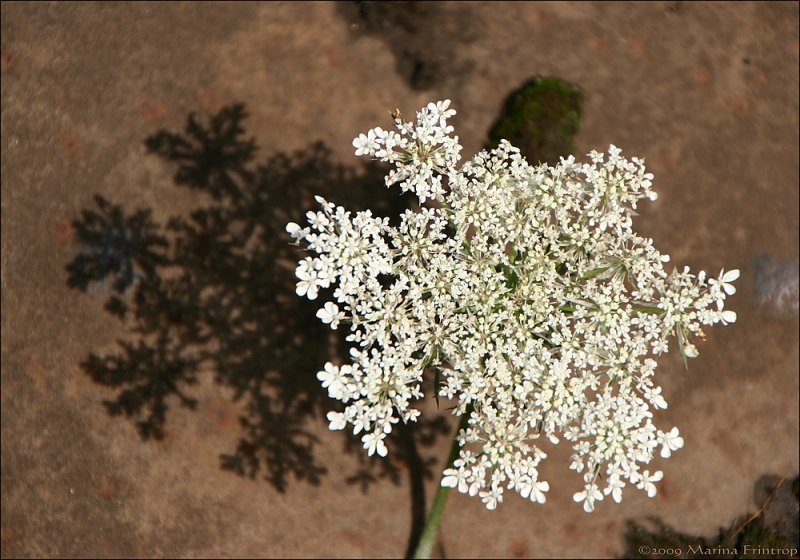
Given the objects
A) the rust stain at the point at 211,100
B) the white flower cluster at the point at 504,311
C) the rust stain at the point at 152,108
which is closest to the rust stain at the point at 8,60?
the rust stain at the point at 152,108

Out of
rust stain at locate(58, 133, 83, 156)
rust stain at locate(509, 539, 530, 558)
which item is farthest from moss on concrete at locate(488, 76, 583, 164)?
rust stain at locate(58, 133, 83, 156)

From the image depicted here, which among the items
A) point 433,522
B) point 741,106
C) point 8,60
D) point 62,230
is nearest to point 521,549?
point 433,522

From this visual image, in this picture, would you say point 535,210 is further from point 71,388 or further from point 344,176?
point 71,388

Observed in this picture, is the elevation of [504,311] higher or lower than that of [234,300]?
lower

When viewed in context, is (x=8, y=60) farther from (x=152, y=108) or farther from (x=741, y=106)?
(x=741, y=106)

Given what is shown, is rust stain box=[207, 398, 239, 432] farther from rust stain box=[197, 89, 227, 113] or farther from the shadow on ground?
rust stain box=[197, 89, 227, 113]

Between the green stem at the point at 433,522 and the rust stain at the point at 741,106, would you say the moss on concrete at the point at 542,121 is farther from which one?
the green stem at the point at 433,522
